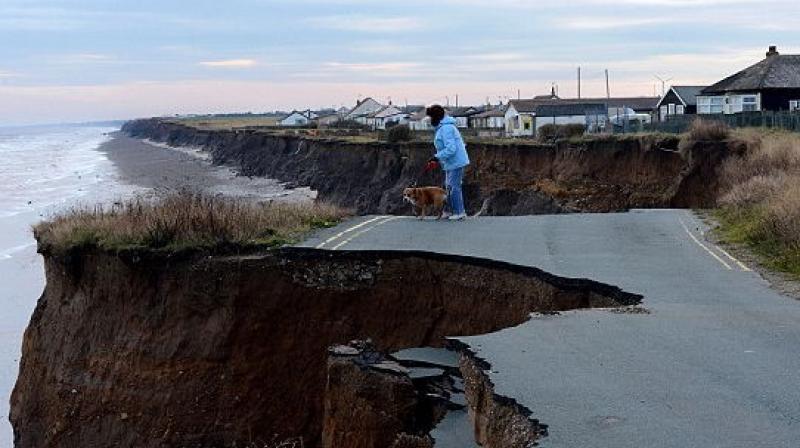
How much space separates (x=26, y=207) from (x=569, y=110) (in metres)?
39.8

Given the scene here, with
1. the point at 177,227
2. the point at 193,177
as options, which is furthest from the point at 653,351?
the point at 193,177

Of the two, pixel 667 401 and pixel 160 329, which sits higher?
pixel 667 401

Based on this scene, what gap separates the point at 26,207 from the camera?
167 ft

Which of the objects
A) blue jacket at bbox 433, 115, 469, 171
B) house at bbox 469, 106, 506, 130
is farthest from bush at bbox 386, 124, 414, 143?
blue jacket at bbox 433, 115, 469, 171

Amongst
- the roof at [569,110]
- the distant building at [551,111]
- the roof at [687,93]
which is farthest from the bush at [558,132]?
the roof at [569,110]

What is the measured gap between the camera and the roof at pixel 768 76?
4769cm

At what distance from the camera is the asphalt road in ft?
21.0

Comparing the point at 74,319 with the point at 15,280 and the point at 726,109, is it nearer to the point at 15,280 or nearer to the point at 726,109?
the point at 15,280

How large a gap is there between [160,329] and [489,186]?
31.3 metres

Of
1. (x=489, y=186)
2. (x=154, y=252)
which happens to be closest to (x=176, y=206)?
(x=154, y=252)

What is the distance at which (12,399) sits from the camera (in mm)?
14977

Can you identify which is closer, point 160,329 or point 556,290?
point 556,290

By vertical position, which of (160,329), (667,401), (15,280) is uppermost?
(667,401)

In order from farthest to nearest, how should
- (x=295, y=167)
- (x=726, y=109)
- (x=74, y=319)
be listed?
(x=295, y=167) → (x=726, y=109) → (x=74, y=319)
